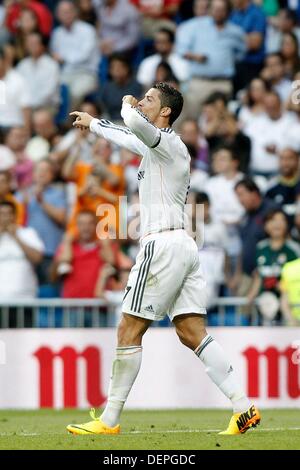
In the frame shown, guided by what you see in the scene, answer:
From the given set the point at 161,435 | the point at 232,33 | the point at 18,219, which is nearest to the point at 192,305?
the point at 161,435

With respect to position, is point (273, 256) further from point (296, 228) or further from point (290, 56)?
point (290, 56)

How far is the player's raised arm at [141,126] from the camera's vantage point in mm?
9477

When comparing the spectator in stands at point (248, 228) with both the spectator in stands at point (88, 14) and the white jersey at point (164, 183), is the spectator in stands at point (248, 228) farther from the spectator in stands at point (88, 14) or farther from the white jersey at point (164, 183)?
the white jersey at point (164, 183)

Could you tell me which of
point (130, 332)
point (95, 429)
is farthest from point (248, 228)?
point (95, 429)

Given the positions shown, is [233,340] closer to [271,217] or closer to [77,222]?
[271,217]

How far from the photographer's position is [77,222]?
1664 centimetres

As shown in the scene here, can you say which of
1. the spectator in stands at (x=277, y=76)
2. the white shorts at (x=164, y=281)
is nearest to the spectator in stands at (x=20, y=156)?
the spectator in stands at (x=277, y=76)

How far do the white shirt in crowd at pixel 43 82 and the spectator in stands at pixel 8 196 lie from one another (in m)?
2.65

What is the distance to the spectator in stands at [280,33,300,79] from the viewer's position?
1950 centimetres

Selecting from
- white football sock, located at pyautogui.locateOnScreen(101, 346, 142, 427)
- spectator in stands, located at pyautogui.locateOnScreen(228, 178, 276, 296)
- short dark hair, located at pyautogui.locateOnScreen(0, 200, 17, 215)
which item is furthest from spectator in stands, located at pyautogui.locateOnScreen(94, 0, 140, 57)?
white football sock, located at pyautogui.locateOnScreen(101, 346, 142, 427)

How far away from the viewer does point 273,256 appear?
1602 centimetres

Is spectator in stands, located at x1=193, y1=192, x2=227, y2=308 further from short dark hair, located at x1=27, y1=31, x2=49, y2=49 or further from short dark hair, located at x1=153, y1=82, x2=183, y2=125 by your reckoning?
short dark hair, located at x1=153, y1=82, x2=183, y2=125

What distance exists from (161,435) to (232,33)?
11.0 metres

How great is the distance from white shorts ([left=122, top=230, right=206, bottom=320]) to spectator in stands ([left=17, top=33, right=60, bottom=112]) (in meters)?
10.5
